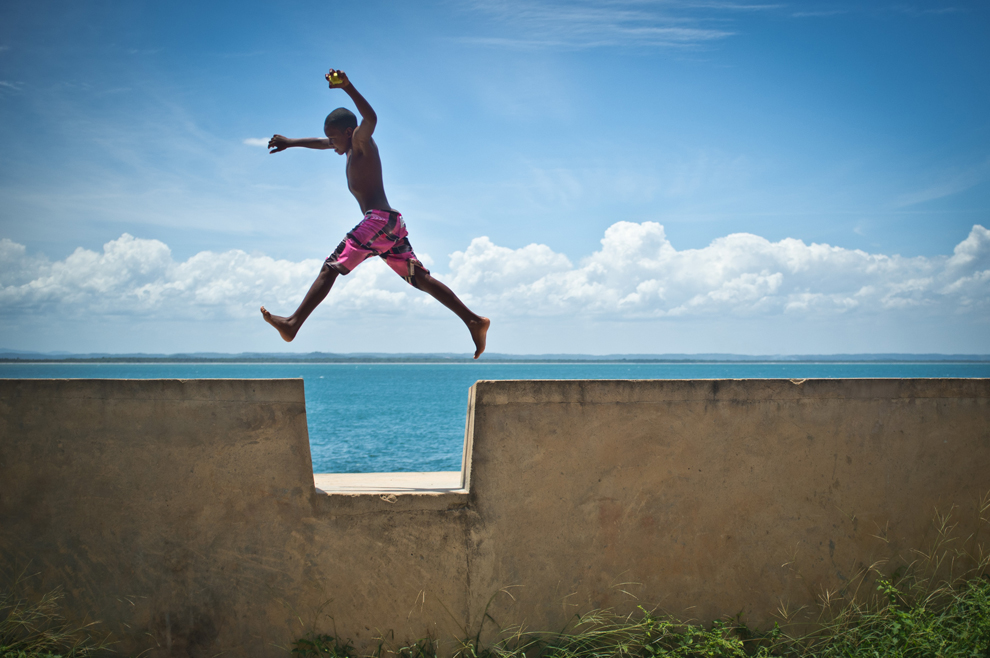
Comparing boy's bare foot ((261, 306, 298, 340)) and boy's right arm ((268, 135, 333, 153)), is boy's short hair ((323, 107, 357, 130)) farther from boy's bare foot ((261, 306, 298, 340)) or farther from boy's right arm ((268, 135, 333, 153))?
boy's bare foot ((261, 306, 298, 340))

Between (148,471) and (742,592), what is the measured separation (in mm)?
3404

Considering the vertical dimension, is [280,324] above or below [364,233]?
below

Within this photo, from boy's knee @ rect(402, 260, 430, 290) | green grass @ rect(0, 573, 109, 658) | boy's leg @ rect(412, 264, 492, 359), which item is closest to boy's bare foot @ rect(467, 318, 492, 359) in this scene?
boy's leg @ rect(412, 264, 492, 359)

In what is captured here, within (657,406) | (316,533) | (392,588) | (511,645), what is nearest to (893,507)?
(657,406)

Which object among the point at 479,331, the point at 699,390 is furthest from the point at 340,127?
the point at 699,390

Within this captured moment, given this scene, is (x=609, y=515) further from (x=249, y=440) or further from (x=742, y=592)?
(x=249, y=440)

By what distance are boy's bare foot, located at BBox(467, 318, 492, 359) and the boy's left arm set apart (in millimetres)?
1375

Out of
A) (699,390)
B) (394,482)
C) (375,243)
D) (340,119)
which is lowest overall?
(394,482)

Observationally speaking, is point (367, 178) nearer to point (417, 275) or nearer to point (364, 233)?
point (364, 233)

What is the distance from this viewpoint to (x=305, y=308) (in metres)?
Answer: 3.88

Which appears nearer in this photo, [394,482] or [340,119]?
[340,119]

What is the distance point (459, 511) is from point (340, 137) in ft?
8.17

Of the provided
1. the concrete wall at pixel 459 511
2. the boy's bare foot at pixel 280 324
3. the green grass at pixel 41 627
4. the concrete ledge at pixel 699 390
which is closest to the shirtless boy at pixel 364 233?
the boy's bare foot at pixel 280 324

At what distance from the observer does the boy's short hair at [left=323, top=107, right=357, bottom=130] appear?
13.2 ft
